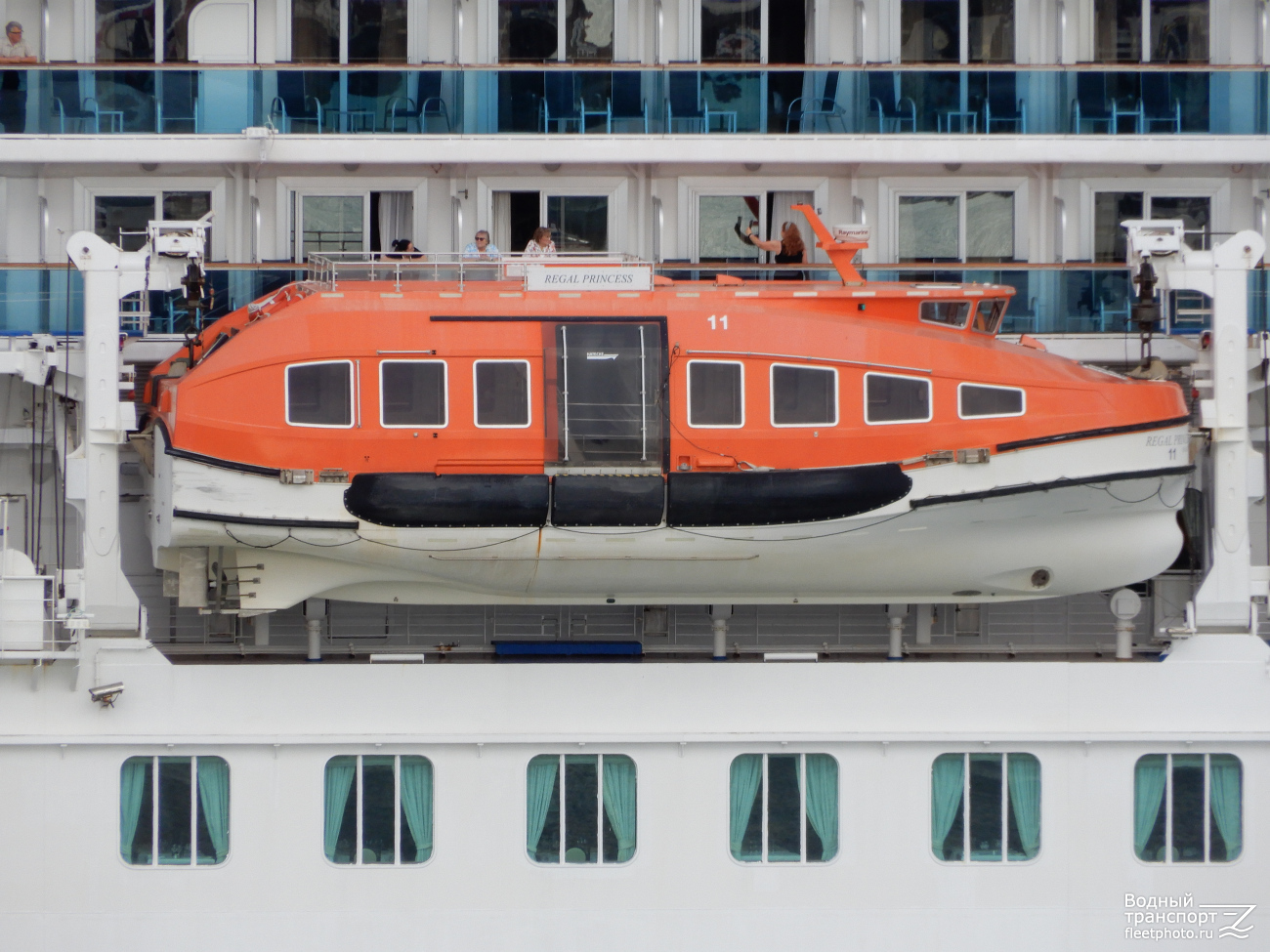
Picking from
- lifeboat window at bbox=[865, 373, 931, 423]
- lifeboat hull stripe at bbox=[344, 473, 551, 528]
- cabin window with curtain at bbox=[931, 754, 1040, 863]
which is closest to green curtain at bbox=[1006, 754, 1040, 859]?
cabin window with curtain at bbox=[931, 754, 1040, 863]

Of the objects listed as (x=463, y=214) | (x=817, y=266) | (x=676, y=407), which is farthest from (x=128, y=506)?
(x=817, y=266)

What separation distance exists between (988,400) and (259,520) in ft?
17.9

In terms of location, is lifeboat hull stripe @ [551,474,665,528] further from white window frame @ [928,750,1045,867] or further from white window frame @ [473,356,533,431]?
white window frame @ [928,750,1045,867]

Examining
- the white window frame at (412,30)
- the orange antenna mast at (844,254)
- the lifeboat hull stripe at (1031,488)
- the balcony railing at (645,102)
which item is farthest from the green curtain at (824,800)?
the white window frame at (412,30)

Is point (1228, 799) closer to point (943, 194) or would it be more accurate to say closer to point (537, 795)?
point (537, 795)

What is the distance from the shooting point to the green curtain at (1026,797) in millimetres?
11164

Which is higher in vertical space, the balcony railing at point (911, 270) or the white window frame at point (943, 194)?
the white window frame at point (943, 194)

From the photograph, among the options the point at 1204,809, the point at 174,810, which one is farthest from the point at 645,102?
the point at 1204,809

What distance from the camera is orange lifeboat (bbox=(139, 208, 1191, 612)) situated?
34.2 ft

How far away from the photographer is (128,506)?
41.2ft

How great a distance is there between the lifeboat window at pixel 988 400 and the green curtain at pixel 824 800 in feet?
9.47

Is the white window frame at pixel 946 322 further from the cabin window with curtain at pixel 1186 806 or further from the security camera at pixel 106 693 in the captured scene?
the security camera at pixel 106 693

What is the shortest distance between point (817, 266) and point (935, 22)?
2.98 meters

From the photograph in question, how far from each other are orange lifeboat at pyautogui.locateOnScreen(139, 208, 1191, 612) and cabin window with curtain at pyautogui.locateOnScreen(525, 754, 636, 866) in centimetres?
142
